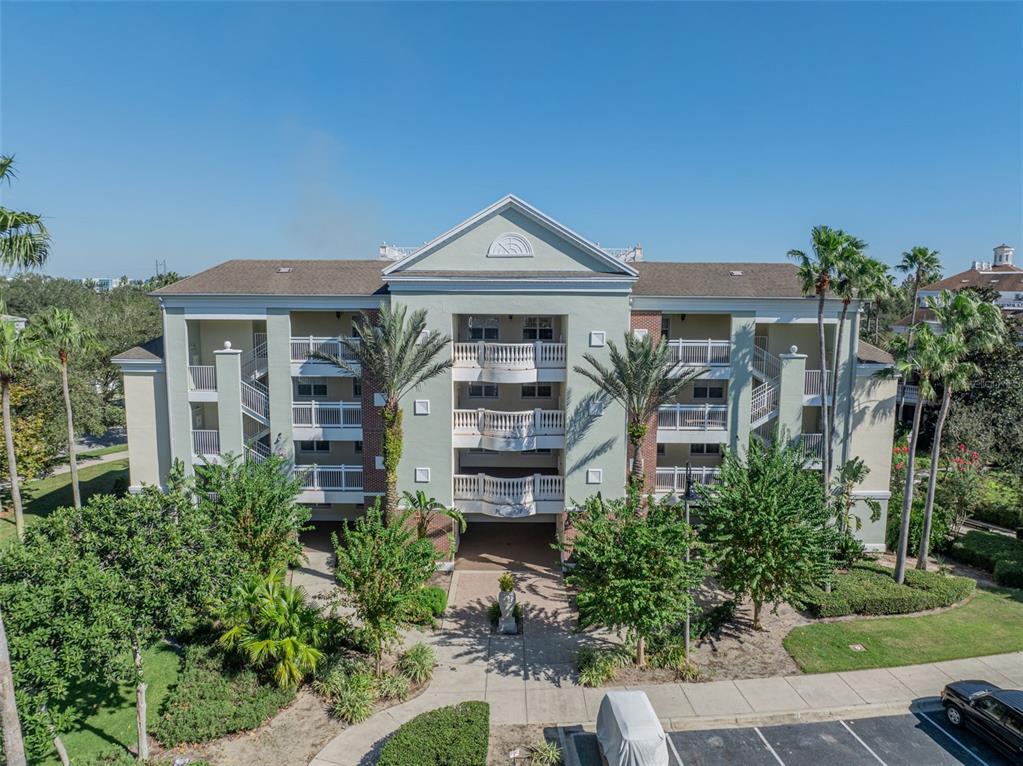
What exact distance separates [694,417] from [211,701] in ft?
64.0

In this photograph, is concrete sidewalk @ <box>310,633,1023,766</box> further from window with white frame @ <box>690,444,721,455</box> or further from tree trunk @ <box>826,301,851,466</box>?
window with white frame @ <box>690,444,721,455</box>

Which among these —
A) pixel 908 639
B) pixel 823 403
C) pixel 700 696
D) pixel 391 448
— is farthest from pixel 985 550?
pixel 391 448

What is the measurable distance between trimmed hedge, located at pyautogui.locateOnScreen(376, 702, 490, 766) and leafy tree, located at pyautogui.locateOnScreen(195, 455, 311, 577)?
733cm

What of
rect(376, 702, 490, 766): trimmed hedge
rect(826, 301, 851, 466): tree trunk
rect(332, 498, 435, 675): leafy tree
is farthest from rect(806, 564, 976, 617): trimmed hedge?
rect(332, 498, 435, 675): leafy tree

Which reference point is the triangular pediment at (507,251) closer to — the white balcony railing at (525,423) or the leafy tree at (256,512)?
the white balcony railing at (525,423)

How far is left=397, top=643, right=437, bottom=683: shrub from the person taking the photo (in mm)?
16797

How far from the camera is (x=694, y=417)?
2519 cm

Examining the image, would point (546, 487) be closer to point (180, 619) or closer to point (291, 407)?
point (291, 407)

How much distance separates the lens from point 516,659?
710 inches

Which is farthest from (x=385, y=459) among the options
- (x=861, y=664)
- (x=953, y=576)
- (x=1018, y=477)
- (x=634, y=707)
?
(x=1018, y=477)

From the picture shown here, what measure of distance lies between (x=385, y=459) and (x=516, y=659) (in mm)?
8793

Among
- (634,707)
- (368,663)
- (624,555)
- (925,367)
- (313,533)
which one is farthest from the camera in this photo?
(313,533)

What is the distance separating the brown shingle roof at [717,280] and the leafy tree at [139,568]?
1773 cm

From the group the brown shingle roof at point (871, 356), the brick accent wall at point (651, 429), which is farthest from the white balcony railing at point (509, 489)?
the brown shingle roof at point (871, 356)
